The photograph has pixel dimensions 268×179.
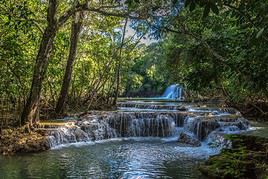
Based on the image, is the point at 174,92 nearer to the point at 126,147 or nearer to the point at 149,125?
the point at 149,125

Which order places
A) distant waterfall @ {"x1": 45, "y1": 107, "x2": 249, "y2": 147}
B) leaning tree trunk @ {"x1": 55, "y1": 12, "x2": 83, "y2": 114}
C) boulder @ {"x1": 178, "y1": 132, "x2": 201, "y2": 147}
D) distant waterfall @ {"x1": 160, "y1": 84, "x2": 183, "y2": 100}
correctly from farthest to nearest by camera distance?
distant waterfall @ {"x1": 160, "y1": 84, "x2": 183, "y2": 100}
leaning tree trunk @ {"x1": 55, "y1": 12, "x2": 83, "y2": 114}
distant waterfall @ {"x1": 45, "y1": 107, "x2": 249, "y2": 147}
boulder @ {"x1": 178, "y1": 132, "x2": 201, "y2": 147}

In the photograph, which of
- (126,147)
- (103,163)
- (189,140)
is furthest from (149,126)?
(103,163)

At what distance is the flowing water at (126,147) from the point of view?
316 inches

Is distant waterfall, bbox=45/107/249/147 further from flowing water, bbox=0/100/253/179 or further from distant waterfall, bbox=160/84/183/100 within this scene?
distant waterfall, bbox=160/84/183/100

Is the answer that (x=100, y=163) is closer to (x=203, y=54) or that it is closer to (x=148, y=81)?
(x=203, y=54)

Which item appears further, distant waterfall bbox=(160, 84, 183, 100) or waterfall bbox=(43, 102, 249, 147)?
distant waterfall bbox=(160, 84, 183, 100)

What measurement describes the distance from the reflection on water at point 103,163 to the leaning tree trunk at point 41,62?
1.60 meters

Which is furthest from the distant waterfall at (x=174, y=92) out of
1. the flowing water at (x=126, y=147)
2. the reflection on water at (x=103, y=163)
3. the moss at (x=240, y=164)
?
the moss at (x=240, y=164)

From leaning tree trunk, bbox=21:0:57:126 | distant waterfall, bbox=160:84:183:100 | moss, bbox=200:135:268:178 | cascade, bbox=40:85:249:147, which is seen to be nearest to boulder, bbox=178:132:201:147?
cascade, bbox=40:85:249:147

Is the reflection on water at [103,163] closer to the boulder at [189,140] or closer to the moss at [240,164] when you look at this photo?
the moss at [240,164]

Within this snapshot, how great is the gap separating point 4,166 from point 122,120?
21.6 ft

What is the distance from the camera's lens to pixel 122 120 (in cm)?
1448

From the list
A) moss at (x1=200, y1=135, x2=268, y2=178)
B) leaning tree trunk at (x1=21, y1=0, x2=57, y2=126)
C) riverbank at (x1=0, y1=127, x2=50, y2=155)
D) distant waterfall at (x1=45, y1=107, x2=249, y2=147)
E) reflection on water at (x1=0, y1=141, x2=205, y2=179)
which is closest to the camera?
moss at (x1=200, y1=135, x2=268, y2=178)

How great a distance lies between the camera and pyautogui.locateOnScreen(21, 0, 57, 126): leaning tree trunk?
35.8 feet
